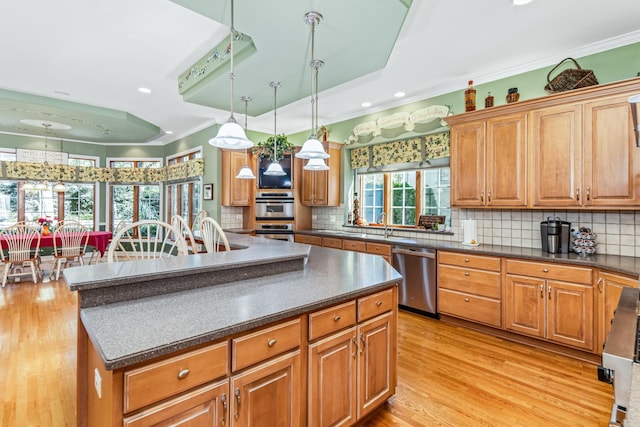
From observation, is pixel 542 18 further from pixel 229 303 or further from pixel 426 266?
pixel 229 303

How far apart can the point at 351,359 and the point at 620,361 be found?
3.91 ft

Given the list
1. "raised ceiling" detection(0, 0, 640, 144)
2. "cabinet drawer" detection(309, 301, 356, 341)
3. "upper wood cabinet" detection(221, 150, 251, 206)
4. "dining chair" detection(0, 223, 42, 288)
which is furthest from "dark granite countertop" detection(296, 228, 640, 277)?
"dining chair" detection(0, 223, 42, 288)

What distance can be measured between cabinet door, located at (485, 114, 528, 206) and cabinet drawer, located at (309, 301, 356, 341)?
2.49m

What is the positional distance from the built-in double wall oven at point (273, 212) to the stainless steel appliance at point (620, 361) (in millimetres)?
4967

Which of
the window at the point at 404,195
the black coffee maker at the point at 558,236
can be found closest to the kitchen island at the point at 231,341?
the black coffee maker at the point at 558,236

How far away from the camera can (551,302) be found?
9.57ft

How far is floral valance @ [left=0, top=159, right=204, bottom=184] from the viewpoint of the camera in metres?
6.56

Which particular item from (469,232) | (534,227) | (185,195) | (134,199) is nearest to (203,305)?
(469,232)

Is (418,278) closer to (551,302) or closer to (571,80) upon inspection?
(551,302)

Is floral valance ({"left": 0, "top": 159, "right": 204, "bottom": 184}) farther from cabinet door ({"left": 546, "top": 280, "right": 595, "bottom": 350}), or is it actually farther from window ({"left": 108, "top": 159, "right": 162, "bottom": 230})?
cabinet door ({"left": 546, "top": 280, "right": 595, "bottom": 350})

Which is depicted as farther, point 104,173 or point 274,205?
point 104,173

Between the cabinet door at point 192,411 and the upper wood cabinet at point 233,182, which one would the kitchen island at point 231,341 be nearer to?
the cabinet door at point 192,411

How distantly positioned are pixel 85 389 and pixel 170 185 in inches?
266

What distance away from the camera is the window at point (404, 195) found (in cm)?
444
